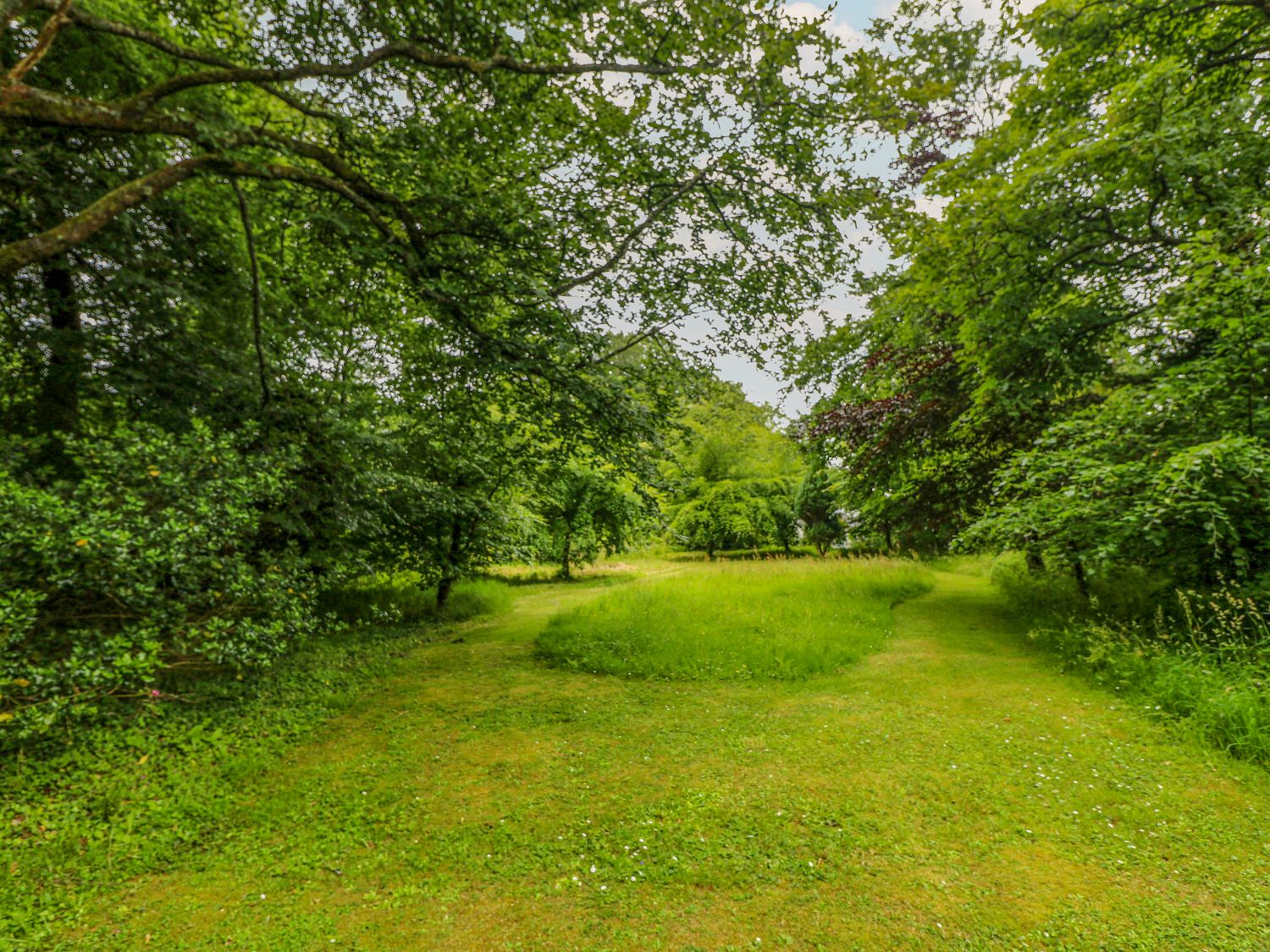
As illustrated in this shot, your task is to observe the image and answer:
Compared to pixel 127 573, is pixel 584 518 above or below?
above

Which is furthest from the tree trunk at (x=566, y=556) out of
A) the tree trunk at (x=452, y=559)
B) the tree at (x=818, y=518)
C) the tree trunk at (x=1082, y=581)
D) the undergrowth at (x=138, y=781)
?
the tree trunk at (x=1082, y=581)

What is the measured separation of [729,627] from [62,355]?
8542 mm

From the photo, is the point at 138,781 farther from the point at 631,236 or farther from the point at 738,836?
the point at 631,236

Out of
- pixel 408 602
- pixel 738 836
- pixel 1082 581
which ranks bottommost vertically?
pixel 738 836

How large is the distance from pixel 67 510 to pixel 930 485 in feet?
39.5

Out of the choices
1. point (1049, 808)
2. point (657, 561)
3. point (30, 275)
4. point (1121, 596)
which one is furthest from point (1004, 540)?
point (657, 561)

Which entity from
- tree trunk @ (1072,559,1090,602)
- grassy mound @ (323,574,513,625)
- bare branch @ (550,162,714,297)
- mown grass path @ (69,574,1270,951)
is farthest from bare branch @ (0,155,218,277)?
tree trunk @ (1072,559,1090,602)

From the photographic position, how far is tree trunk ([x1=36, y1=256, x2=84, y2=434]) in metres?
5.11

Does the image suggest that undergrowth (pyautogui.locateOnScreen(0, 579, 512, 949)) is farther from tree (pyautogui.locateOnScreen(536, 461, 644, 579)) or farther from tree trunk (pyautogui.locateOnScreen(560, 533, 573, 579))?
tree trunk (pyautogui.locateOnScreen(560, 533, 573, 579))

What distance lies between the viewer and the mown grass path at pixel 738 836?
249 centimetres

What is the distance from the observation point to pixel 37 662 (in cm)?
373

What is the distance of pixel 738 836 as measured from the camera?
321 centimetres

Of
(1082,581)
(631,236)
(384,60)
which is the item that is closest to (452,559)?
(631,236)

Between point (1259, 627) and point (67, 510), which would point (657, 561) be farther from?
point (67, 510)
